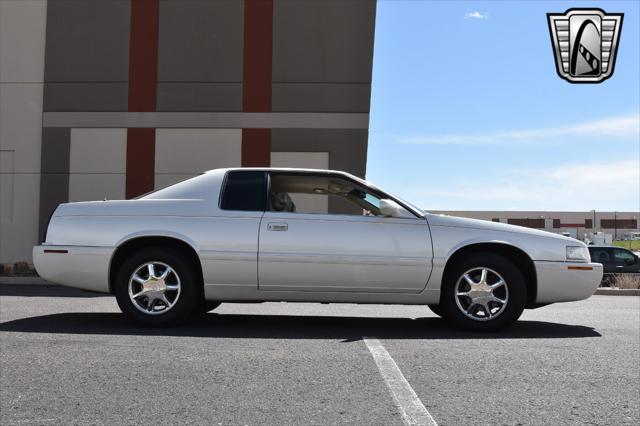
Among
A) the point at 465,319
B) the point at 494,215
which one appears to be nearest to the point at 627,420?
the point at 465,319

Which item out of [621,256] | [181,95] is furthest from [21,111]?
[621,256]

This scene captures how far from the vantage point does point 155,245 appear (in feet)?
21.1

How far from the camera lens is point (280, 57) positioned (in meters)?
18.8

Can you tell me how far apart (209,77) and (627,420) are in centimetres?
1716

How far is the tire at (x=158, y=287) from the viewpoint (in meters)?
6.19

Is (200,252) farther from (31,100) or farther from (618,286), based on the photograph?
(31,100)

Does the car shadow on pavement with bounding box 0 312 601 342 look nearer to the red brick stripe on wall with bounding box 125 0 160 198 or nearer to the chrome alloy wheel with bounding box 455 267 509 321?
the chrome alloy wheel with bounding box 455 267 509 321

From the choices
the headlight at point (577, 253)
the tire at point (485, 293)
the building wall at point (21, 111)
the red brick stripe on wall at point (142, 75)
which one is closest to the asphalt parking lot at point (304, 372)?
the tire at point (485, 293)

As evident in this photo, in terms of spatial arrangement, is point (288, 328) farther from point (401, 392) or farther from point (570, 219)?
point (570, 219)

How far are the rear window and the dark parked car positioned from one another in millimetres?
20265

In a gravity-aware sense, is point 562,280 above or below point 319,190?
below

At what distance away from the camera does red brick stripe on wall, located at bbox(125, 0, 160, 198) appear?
18.9m

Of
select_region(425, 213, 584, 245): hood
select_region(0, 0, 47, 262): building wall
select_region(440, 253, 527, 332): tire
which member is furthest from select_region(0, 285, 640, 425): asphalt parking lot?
select_region(0, 0, 47, 262): building wall

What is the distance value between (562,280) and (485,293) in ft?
2.72
